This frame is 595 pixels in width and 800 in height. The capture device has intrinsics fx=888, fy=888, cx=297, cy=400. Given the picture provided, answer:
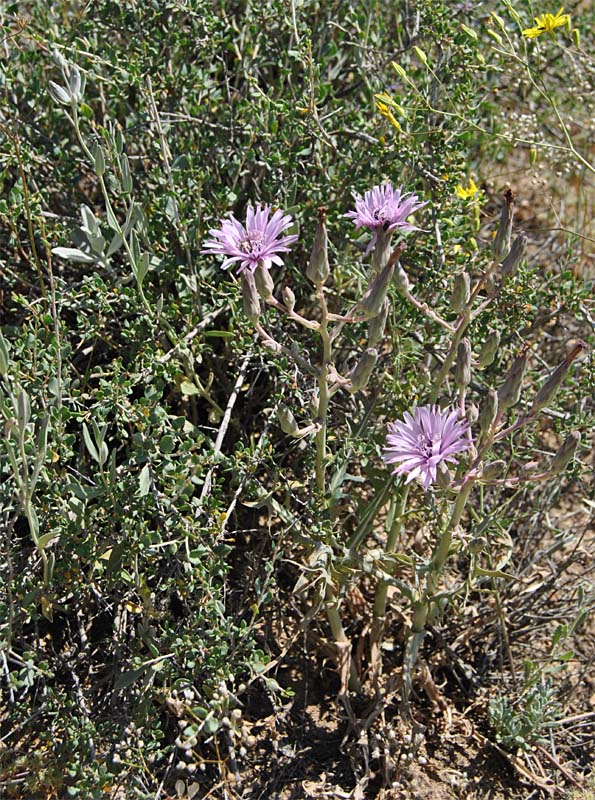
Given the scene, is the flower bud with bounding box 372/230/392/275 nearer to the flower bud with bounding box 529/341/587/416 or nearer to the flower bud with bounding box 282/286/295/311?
the flower bud with bounding box 282/286/295/311

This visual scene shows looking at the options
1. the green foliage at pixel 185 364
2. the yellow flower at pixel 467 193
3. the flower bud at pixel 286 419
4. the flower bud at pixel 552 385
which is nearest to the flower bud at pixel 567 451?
the flower bud at pixel 552 385

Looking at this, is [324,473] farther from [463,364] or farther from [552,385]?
[552,385]

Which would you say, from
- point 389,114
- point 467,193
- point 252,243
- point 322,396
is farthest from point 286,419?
point 467,193

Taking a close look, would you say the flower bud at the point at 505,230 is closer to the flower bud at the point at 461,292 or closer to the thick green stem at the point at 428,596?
the flower bud at the point at 461,292

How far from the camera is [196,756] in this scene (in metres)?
2.11

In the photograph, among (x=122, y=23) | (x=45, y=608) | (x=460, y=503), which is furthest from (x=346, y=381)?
(x=122, y=23)

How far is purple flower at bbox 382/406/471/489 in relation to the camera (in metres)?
1.71

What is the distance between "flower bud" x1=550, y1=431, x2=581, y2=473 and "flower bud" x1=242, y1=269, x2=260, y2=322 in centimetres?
66

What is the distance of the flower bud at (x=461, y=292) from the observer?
1852mm

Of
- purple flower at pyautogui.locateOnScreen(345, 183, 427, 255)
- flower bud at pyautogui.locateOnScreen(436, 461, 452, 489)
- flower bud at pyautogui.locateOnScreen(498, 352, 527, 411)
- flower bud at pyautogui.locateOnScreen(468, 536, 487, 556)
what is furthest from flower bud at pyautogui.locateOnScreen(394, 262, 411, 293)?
flower bud at pyautogui.locateOnScreen(468, 536, 487, 556)

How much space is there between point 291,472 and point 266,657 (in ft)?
2.05

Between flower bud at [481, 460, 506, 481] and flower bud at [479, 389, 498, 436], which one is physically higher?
flower bud at [479, 389, 498, 436]

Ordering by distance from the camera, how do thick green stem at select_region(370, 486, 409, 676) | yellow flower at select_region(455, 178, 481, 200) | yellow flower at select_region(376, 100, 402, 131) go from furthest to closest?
1. yellow flower at select_region(455, 178, 481, 200)
2. yellow flower at select_region(376, 100, 402, 131)
3. thick green stem at select_region(370, 486, 409, 676)

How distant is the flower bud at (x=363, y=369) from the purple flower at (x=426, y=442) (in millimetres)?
116
